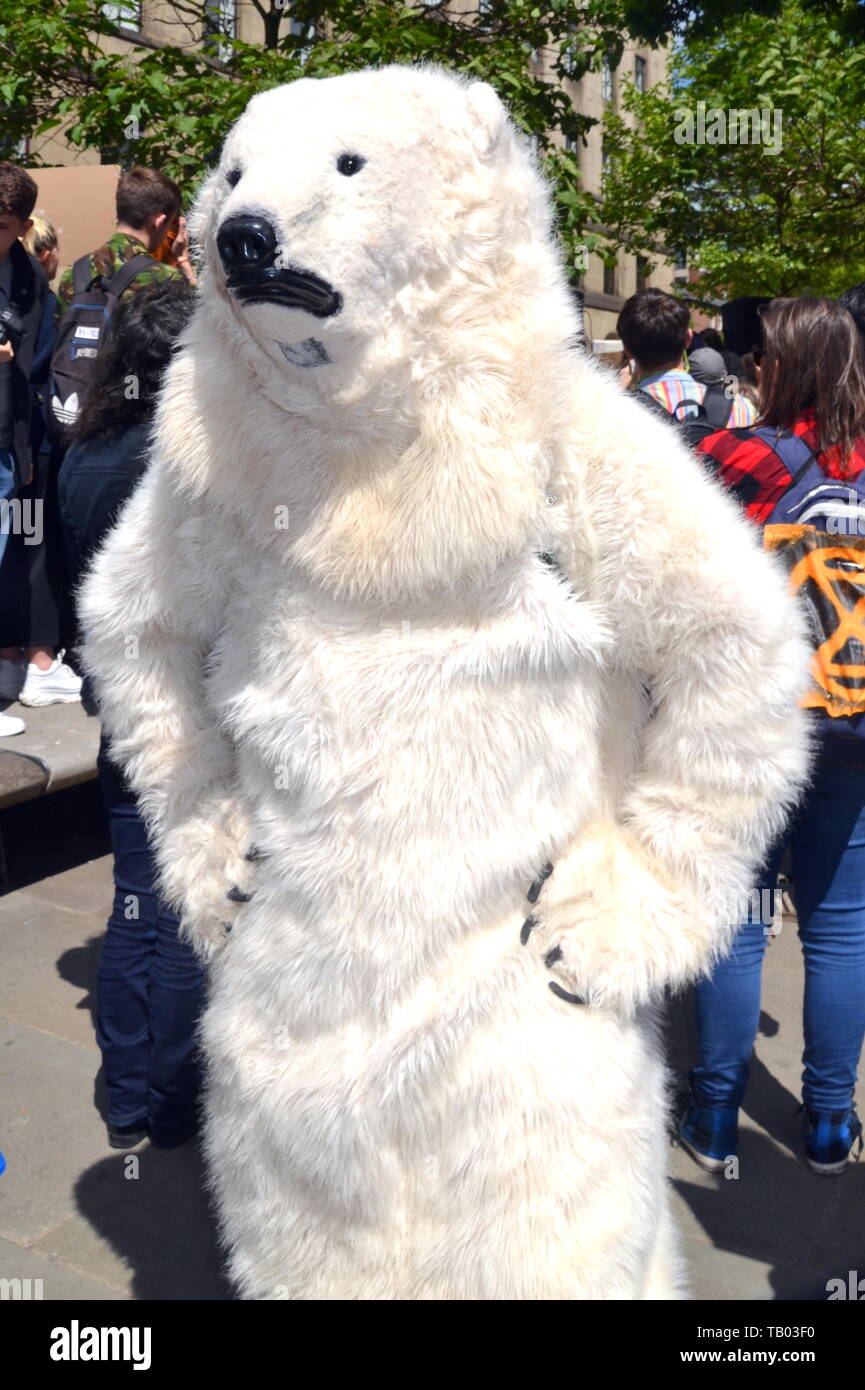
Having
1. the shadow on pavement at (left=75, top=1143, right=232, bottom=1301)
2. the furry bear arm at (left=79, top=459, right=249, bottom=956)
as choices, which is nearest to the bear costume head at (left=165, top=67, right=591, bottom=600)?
the furry bear arm at (left=79, top=459, right=249, bottom=956)

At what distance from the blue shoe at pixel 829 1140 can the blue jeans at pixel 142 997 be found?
5.23ft

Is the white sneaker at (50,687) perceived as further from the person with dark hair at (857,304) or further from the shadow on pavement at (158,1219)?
the person with dark hair at (857,304)

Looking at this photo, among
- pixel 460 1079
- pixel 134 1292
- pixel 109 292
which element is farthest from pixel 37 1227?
pixel 109 292

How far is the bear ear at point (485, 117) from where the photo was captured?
5.11 feet

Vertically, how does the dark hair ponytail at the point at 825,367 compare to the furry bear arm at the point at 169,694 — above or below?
above

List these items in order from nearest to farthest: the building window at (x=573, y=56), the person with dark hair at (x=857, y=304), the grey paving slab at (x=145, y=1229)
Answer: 1. the grey paving slab at (x=145, y=1229)
2. the person with dark hair at (x=857, y=304)
3. the building window at (x=573, y=56)

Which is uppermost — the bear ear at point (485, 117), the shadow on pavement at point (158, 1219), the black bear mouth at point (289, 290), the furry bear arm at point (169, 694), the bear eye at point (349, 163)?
the bear ear at point (485, 117)

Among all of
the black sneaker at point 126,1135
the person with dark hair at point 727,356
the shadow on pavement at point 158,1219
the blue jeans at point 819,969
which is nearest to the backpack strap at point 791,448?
the blue jeans at point 819,969

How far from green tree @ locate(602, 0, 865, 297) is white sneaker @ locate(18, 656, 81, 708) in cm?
952

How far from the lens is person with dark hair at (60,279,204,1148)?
2.82 m

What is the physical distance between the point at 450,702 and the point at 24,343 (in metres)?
3.70

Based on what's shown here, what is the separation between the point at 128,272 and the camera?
418 centimetres

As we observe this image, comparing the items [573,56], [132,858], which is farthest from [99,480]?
[573,56]
